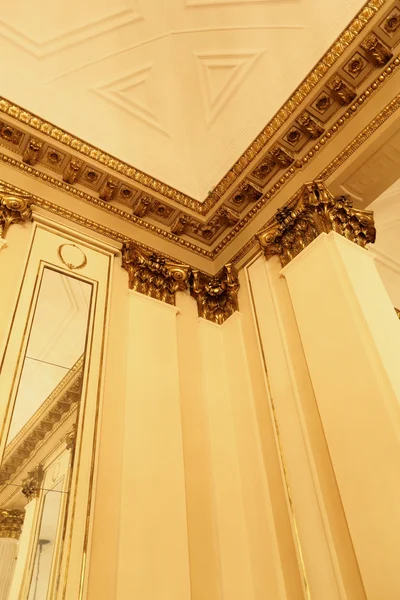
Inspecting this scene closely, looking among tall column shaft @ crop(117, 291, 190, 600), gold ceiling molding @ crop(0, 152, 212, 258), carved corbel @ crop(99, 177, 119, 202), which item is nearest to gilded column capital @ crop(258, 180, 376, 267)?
gold ceiling molding @ crop(0, 152, 212, 258)

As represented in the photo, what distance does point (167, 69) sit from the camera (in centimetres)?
432

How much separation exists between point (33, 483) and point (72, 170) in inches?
97.0

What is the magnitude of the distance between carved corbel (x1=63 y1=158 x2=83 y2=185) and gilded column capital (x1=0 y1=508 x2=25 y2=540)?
8.44 ft

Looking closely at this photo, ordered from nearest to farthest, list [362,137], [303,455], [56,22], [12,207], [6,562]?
1. [6,562]
2. [303,455]
3. [12,207]
4. [362,137]
5. [56,22]

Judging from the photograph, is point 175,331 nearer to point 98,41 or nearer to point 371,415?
point 371,415

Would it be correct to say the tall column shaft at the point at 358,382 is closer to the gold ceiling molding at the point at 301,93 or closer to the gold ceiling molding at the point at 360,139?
the gold ceiling molding at the point at 360,139

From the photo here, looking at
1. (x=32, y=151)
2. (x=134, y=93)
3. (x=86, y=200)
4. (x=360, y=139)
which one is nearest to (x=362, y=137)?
(x=360, y=139)

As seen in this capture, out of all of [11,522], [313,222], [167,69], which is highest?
[167,69]

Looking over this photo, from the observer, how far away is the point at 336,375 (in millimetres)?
2834

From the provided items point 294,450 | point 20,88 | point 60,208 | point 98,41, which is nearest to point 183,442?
point 294,450

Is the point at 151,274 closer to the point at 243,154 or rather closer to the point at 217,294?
the point at 217,294

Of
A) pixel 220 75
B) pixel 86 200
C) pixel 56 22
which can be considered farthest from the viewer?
pixel 220 75

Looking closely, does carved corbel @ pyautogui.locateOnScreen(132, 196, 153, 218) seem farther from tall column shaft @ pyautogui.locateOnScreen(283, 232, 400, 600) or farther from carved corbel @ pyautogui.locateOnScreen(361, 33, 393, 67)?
carved corbel @ pyautogui.locateOnScreen(361, 33, 393, 67)

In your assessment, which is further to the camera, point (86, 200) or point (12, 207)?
point (86, 200)
